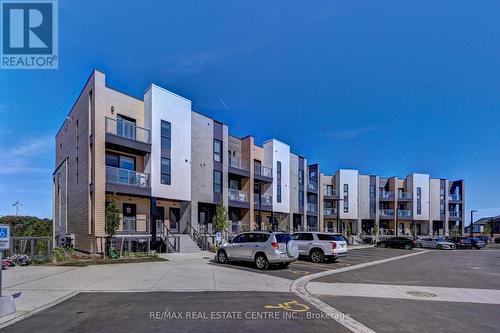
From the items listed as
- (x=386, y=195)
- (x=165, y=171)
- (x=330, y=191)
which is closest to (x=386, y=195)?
(x=386, y=195)

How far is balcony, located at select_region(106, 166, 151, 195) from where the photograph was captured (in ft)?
72.7

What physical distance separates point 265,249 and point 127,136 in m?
13.0

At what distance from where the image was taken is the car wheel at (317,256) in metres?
20.1

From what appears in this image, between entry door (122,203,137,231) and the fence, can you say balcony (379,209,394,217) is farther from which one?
the fence

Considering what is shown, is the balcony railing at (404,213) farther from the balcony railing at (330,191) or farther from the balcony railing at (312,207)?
the balcony railing at (312,207)

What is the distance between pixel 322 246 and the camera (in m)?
20.1

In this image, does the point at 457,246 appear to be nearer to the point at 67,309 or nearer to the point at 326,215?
the point at 326,215

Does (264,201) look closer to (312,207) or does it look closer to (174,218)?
(174,218)

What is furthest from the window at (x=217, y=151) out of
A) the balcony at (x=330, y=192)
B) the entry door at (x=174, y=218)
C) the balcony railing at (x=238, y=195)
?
the balcony at (x=330, y=192)

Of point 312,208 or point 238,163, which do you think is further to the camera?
point 312,208

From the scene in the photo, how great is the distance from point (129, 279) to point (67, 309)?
178 inches

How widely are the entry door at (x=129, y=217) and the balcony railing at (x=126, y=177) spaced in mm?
2007

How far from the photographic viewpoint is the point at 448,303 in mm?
9664

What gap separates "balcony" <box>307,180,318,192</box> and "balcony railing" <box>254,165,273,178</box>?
9961 millimetres
